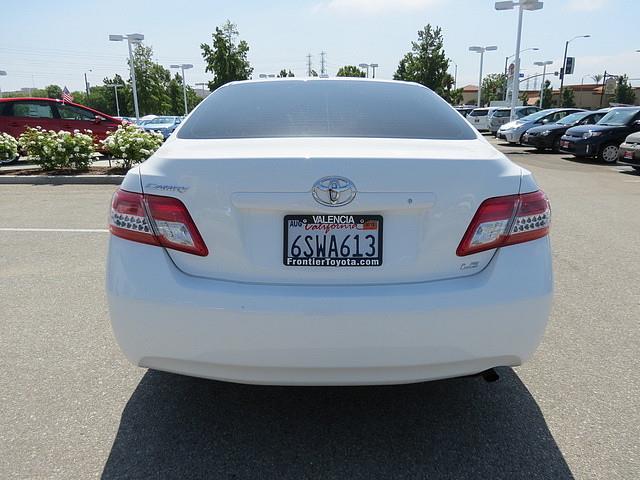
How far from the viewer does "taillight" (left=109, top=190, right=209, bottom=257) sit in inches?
78.7

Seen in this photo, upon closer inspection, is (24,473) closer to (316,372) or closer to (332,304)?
(316,372)

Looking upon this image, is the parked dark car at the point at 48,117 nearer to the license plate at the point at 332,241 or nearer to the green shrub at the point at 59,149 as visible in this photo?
the green shrub at the point at 59,149

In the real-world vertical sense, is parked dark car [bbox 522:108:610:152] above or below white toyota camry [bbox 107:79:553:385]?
below

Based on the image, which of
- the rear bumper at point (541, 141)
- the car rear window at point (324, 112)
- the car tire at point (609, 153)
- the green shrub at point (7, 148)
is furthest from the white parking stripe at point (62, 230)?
the rear bumper at point (541, 141)

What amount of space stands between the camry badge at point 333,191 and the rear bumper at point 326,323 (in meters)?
0.33

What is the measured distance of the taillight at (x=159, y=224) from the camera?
200cm

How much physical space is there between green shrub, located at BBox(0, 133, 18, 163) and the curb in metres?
2.31

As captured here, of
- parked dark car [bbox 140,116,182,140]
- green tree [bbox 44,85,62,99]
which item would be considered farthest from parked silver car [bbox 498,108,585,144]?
green tree [bbox 44,85,62,99]

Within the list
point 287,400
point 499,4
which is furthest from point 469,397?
point 499,4

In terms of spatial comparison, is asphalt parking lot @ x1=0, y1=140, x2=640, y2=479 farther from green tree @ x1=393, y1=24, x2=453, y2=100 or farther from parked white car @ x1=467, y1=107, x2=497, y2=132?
green tree @ x1=393, y1=24, x2=453, y2=100

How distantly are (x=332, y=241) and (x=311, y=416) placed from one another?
102 centimetres

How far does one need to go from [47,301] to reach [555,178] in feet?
36.7

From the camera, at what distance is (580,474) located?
2111 millimetres

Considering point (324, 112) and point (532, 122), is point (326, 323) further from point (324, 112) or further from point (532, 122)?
point (532, 122)
